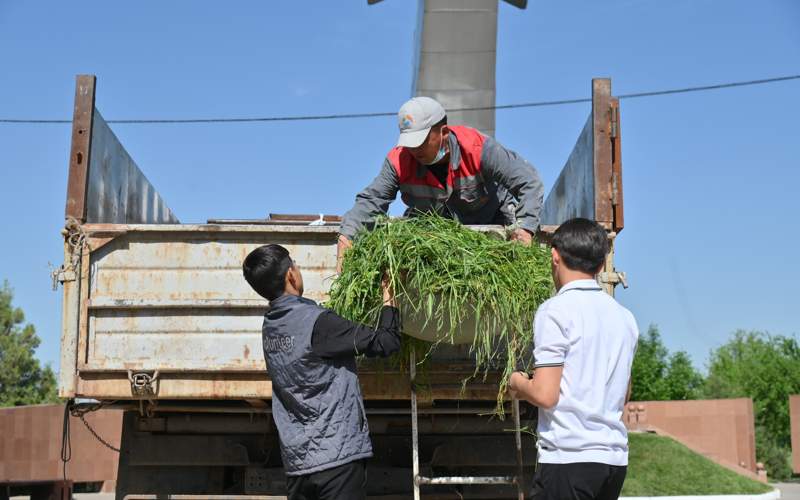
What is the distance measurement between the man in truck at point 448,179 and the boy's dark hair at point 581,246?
1.40 m

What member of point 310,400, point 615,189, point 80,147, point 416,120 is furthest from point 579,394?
point 80,147

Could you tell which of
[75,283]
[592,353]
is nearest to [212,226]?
[75,283]

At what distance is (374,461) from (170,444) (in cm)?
117

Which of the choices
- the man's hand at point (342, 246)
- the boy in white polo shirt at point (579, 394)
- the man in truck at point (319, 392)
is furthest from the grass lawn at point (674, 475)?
the boy in white polo shirt at point (579, 394)

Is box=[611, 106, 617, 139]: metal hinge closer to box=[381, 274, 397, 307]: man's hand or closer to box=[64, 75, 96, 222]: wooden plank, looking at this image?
box=[381, 274, 397, 307]: man's hand

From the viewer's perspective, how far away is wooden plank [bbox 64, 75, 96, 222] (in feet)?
16.6

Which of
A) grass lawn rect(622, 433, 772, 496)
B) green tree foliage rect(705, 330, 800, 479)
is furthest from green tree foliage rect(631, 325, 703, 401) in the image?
grass lawn rect(622, 433, 772, 496)

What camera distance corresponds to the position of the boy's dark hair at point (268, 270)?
354cm

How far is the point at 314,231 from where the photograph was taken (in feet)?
16.1

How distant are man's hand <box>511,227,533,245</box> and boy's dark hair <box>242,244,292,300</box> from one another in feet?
4.01

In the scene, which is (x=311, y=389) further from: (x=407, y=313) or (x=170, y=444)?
(x=170, y=444)

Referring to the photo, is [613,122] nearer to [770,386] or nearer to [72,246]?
[72,246]

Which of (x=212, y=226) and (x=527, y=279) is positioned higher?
(x=212, y=226)

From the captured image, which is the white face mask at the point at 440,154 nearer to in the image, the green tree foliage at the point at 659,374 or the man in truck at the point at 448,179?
the man in truck at the point at 448,179
